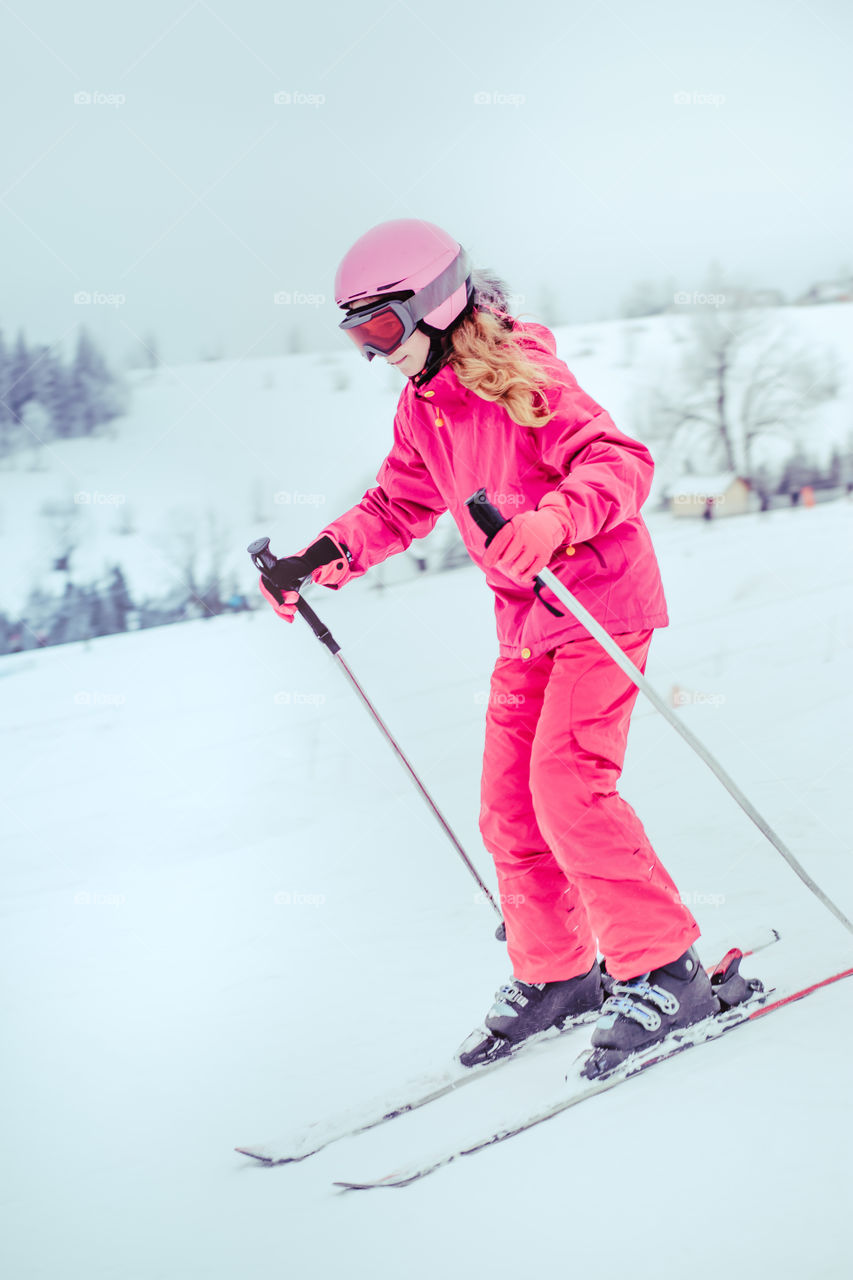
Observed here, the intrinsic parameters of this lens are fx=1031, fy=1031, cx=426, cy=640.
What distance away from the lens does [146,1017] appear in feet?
→ 7.06

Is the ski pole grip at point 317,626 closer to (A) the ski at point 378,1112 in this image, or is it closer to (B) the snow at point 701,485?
(A) the ski at point 378,1112

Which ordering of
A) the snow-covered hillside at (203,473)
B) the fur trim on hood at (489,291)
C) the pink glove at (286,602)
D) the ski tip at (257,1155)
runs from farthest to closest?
the snow-covered hillside at (203,473), the pink glove at (286,602), the fur trim on hood at (489,291), the ski tip at (257,1155)

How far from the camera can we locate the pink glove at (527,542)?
1378 mm

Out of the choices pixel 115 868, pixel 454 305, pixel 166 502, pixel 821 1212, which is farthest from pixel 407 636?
pixel 821 1212

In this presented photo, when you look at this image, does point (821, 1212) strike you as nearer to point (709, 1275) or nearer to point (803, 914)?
point (709, 1275)

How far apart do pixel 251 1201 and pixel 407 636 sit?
3415mm

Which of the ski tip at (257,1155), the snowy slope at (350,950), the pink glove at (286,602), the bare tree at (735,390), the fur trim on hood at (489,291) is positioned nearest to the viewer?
the snowy slope at (350,950)

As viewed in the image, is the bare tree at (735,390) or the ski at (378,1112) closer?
the ski at (378,1112)

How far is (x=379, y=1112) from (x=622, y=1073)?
15.2 inches

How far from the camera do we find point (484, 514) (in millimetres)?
1363

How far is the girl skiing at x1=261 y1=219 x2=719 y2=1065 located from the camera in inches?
63.3

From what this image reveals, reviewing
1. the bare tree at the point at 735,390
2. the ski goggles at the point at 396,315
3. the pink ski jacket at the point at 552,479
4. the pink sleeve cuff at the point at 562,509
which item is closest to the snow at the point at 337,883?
Answer: the bare tree at the point at 735,390

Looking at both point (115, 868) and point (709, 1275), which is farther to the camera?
point (115, 868)

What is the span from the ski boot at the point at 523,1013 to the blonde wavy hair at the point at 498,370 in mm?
982
